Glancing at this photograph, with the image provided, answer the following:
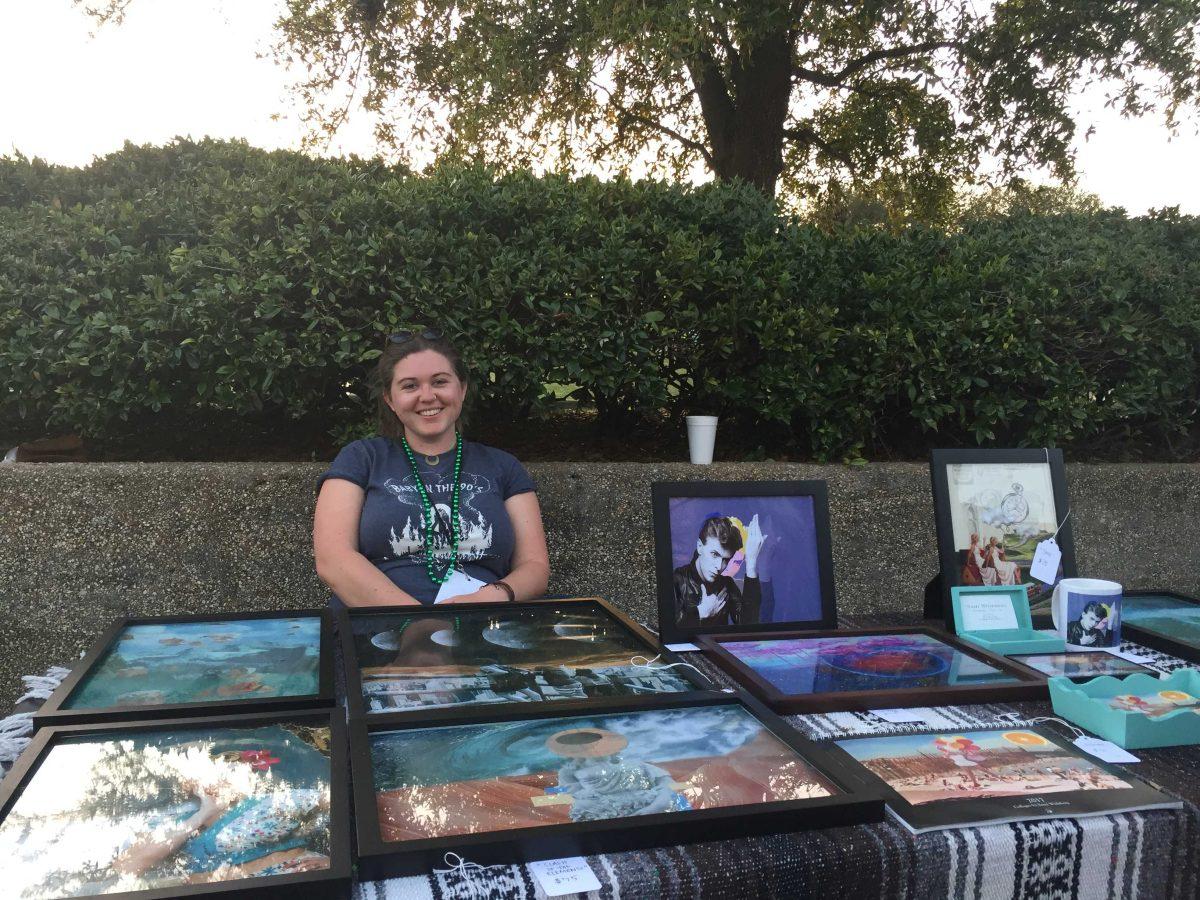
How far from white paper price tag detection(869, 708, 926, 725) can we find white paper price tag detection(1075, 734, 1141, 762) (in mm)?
254

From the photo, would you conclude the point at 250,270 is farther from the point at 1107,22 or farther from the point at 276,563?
the point at 1107,22

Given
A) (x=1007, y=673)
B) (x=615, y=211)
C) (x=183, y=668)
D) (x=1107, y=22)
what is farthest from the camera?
(x=1107, y=22)

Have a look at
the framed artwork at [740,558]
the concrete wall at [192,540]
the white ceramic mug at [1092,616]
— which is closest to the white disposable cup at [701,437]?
the concrete wall at [192,540]

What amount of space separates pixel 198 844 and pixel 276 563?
2.37 meters

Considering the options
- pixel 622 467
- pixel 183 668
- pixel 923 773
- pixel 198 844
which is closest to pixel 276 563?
pixel 622 467

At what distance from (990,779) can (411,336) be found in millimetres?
2114

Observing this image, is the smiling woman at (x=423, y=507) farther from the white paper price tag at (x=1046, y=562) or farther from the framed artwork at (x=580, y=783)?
the white paper price tag at (x=1046, y=562)

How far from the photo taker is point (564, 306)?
349cm

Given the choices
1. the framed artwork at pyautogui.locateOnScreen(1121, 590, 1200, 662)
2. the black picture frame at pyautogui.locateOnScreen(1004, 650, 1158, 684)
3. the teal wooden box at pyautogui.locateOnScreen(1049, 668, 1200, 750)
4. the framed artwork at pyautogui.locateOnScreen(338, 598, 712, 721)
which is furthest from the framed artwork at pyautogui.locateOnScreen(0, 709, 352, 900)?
the framed artwork at pyautogui.locateOnScreen(1121, 590, 1200, 662)

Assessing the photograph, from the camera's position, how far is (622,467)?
357 cm

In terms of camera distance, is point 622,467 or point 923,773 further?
point 622,467

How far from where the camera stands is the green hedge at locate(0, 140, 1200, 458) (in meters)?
3.26

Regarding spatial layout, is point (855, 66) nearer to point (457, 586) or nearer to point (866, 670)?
point (457, 586)

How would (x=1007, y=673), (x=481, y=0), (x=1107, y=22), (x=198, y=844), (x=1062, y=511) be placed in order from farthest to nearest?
(x=1107, y=22)
(x=481, y=0)
(x=1062, y=511)
(x=1007, y=673)
(x=198, y=844)
